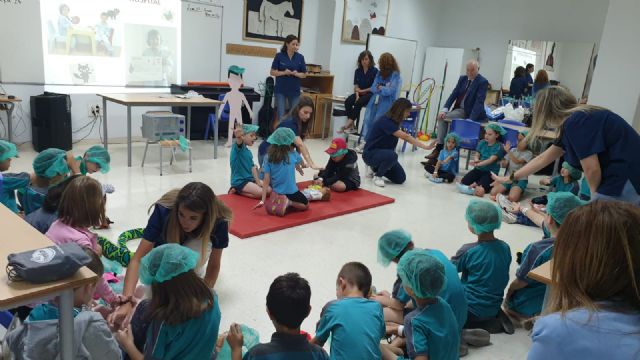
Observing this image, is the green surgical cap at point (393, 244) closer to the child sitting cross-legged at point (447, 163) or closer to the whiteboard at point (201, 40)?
the child sitting cross-legged at point (447, 163)

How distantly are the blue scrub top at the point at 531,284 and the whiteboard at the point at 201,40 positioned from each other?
19.7 feet

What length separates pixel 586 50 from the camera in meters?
8.25

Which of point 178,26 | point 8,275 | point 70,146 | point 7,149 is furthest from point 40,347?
point 178,26

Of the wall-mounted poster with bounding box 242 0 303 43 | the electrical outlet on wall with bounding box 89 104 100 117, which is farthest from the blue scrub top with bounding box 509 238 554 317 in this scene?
the wall-mounted poster with bounding box 242 0 303 43

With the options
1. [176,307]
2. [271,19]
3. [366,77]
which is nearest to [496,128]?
[366,77]

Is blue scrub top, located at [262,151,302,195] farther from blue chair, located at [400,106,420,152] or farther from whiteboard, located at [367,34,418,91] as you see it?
whiteboard, located at [367,34,418,91]

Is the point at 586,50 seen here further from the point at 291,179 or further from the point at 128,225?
the point at 128,225

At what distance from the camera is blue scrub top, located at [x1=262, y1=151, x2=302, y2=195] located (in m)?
4.21

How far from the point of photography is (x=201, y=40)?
7.41 m

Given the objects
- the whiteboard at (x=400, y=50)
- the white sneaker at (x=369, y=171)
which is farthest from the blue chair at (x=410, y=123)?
the white sneaker at (x=369, y=171)

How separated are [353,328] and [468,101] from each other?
585cm

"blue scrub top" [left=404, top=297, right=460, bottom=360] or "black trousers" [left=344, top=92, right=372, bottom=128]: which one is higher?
"black trousers" [left=344, top=92, right=372, bottom=128]

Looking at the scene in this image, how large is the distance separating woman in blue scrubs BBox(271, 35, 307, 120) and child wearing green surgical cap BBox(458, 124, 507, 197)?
9.08 ft

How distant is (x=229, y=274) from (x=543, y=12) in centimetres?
Result: 808
